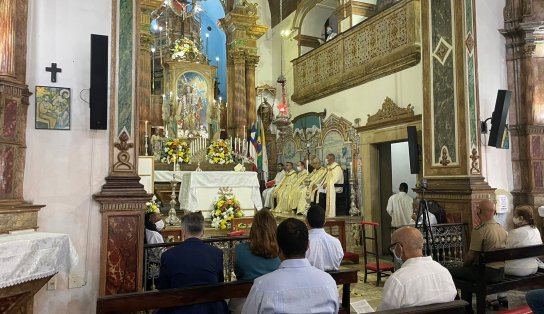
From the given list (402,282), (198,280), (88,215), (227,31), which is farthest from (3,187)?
(227,31)

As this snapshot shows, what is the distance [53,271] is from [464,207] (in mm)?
6079

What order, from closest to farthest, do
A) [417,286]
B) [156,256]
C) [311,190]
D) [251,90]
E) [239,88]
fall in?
[417,286]
[156,256]
[311,190]
[239,88]
[251,90]

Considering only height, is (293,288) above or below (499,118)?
below

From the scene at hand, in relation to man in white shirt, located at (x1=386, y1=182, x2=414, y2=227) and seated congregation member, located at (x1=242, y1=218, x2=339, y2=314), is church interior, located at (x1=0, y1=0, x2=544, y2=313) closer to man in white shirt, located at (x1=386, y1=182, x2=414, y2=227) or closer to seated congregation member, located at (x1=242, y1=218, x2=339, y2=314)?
man in white shirt, located at (x1=386, y1=182, x2=414, y2=227)

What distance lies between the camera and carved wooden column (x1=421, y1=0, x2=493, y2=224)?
7.26m

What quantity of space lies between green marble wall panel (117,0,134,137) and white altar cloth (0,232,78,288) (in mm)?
1643

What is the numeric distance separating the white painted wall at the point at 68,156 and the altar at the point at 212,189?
17.0 ft

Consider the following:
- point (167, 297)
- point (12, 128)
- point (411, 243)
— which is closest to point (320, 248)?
point (411, 243)

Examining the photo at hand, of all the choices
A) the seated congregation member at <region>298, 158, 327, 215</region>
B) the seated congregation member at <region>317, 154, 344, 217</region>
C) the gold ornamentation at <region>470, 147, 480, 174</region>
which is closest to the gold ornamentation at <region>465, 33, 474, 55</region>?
the gold ornamentation at <region>470, 147, 480, 174</region>

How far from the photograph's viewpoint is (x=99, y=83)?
197 inches

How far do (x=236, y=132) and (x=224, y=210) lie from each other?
5.31m

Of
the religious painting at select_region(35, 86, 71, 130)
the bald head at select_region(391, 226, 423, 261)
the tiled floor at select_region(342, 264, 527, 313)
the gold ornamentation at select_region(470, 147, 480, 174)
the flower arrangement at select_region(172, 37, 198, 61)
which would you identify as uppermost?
the flower arrangement at select_region(172, 37, 198, 61)

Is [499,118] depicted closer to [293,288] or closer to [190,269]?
[190,269]

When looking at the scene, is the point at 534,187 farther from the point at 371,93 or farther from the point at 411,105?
the point at 371,93
